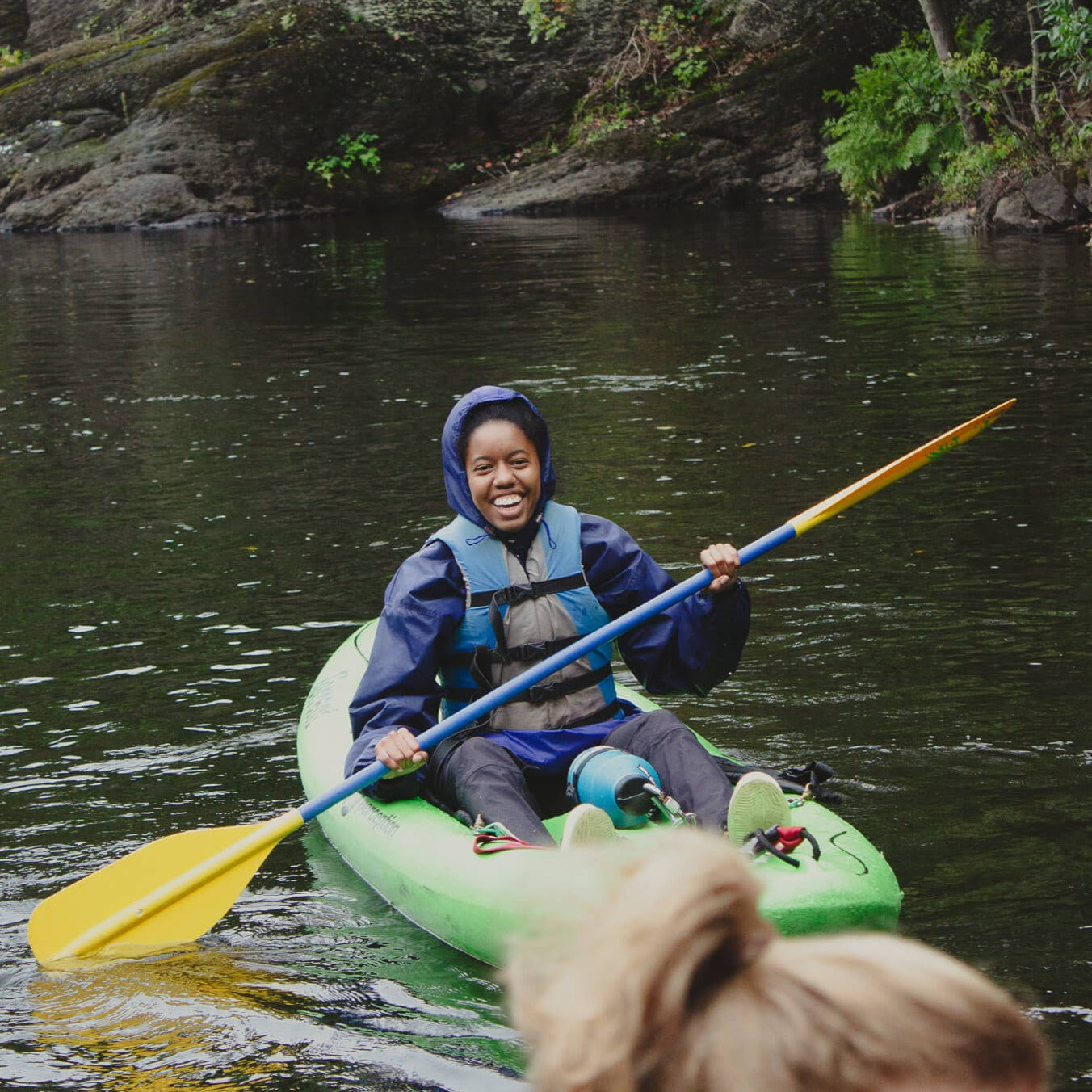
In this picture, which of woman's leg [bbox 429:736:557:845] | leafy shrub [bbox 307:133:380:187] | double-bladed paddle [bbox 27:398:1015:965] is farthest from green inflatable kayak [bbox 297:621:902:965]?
leafy shrub [bbox 307:133:380:187]

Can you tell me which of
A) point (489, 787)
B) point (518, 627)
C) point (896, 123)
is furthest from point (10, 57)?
point (489, 787)

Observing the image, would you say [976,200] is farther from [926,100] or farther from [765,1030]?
[765,1030]

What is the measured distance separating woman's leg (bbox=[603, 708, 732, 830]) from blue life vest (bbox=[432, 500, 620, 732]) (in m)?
0.17

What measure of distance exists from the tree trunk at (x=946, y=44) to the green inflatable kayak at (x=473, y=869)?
15093 millimetres

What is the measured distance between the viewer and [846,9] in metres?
22.8

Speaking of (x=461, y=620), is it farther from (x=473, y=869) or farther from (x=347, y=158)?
(x=347, y=158)

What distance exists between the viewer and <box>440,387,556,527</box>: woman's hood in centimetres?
383

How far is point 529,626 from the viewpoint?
150 inches

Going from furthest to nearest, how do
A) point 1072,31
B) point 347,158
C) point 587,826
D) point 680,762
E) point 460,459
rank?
1. point 347,158
2. point 1072,31
3. point 460,459
4. point 680,762
5. point 587,826

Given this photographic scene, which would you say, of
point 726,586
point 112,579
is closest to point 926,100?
point 112,579

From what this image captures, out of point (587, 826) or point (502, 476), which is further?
point (502, 476)

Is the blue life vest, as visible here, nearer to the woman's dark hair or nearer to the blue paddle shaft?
the blue paddle shaft

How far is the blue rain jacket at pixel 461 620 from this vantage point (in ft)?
12.2

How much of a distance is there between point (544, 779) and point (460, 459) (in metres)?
0.85
